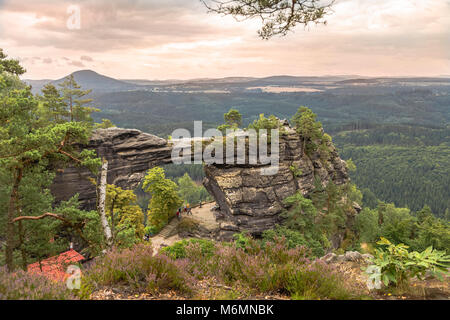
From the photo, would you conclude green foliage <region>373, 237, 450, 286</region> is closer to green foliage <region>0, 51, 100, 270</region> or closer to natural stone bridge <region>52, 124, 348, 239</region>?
green foliage <region>0, 51, 100, 270</region>

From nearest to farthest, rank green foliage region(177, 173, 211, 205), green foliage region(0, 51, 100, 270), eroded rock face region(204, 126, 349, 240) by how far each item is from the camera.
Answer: green foliage region(0, 51, 100, 270) < eroded rock face region(204, 126, 349, 240) < green foliage region(177, 173, 211, 205)

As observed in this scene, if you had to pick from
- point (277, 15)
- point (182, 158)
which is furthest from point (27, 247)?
point (182, 158)

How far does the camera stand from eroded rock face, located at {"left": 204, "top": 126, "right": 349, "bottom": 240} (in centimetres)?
2656

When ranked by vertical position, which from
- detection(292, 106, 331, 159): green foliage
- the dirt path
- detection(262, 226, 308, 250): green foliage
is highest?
detection(292, 106, 331, 159): green foliage

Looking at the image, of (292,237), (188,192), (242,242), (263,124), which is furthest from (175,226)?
(188,192)

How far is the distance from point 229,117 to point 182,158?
24.5 ft

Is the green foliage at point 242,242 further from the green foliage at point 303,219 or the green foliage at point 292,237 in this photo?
the green foliage at point 303,219

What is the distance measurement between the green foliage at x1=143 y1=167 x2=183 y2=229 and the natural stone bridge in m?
1.93

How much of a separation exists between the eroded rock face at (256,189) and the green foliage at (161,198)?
4948 mm

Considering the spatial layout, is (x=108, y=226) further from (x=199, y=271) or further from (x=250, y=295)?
(x=250, y=295)

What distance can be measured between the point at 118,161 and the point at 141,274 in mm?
21927

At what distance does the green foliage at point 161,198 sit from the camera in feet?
93.8

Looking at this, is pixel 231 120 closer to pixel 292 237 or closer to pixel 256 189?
pixel 256 189

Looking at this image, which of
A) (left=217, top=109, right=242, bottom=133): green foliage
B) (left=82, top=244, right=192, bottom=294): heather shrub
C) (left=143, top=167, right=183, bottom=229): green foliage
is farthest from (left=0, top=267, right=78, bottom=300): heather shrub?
(left=217, top=109, right=242, bottom=133): green foliage
